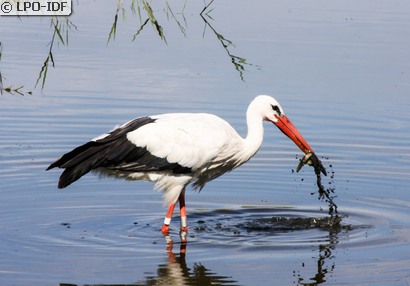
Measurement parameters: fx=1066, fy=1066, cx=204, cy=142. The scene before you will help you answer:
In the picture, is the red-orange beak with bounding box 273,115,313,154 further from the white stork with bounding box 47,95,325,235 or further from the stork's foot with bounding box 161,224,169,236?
the stork's foot with bounding box 161,224,169,236

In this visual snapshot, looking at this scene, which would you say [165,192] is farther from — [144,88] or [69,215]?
[144,88]

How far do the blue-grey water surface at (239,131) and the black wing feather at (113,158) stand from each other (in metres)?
0.56

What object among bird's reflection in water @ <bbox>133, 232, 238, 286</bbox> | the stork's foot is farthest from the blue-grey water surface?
the stork's foot

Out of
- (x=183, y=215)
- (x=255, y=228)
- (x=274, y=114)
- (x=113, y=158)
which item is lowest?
(x=255, y=228)

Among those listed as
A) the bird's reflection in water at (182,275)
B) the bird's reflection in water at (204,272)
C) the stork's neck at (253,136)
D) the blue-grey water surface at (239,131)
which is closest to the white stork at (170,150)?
the stork's neck at (253,136)

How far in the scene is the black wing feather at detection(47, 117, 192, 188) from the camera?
9.88 m

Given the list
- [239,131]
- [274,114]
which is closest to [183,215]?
[274,114]

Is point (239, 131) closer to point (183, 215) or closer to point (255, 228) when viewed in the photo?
point (255, 228)

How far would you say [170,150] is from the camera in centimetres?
1020

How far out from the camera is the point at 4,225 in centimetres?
998

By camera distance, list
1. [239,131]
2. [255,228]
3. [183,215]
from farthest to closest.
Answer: [239,131] → [255,228] → [183,215]

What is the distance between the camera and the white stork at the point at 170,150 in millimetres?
10016

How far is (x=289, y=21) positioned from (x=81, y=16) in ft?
13.8

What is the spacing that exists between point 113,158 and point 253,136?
55.8 inches
